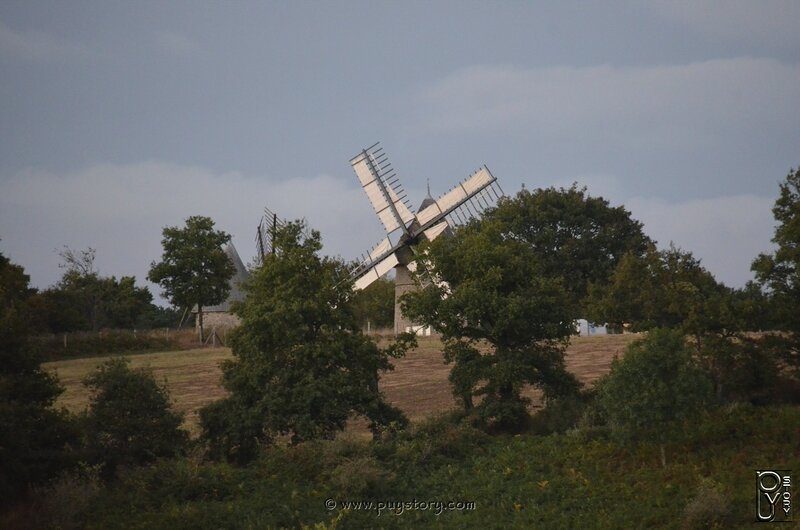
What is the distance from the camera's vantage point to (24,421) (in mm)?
24484

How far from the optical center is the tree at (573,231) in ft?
255

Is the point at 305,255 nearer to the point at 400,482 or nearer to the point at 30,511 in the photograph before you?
the point at 400,482

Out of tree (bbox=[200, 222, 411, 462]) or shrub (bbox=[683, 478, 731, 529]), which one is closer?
shrub (bbox=[683, 478, 731, 529])

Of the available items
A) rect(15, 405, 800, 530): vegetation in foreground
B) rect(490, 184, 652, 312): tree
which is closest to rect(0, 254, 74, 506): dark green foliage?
rect(15, 405, 800, 530): vegetation in foreground

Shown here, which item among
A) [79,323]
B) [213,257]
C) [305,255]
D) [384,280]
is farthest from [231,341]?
[384,280]

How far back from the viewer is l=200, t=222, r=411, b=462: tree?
29.5 meters

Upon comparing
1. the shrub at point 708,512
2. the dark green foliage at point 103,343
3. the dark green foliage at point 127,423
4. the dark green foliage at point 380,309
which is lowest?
the shrub at point 708,512

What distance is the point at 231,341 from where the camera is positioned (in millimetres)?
32062

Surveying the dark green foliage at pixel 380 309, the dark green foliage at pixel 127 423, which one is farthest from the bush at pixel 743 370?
the dark green foliage at pixel 380 309

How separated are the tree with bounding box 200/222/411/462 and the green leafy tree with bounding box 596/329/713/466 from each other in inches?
329

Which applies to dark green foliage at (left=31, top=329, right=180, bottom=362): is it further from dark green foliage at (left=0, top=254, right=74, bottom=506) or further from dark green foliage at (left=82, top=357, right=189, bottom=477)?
dark green foliage at (left=0, top=254, right=74, bottom=506)

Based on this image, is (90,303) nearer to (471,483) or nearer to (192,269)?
(192,269)

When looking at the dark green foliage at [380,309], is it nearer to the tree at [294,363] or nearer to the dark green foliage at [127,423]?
the tree at [294,363]

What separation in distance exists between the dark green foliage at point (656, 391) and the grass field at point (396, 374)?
9991mm
